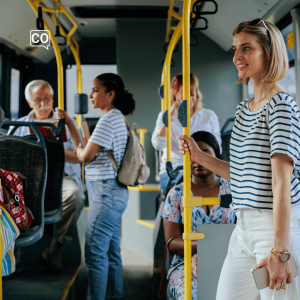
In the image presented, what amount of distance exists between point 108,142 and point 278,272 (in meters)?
1.65

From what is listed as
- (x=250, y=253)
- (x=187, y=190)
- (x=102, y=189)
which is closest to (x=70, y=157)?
(x=102, y=189)

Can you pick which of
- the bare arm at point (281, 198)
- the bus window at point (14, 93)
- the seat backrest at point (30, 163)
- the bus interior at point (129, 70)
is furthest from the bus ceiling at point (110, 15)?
the bare arm at point (281, 198)

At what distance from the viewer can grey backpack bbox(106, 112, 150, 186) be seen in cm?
265

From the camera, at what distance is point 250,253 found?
1.28m

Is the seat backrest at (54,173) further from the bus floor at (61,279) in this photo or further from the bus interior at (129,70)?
the bus floor at (61,279)

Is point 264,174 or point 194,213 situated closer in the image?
point 264,174

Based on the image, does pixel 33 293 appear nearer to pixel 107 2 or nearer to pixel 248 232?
pixel 248 232

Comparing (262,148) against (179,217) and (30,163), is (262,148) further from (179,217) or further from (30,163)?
(30,163)

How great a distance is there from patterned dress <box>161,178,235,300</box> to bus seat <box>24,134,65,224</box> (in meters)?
1.10

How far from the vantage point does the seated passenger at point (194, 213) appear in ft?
6.75

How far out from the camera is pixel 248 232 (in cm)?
127

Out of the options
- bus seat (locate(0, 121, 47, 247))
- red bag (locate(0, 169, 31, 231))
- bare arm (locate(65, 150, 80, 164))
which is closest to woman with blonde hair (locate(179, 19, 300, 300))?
red bag (locate(0, 169, 31, 231))

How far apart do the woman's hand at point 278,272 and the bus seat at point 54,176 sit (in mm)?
2060

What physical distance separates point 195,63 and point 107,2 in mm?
2109
